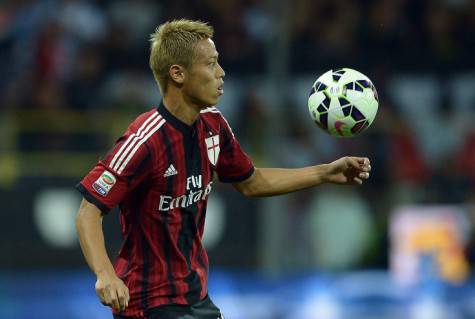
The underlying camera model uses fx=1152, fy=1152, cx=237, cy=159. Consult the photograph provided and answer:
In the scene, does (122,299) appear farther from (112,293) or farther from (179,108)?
(179,108)

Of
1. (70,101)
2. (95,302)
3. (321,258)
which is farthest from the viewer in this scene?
(70,101)

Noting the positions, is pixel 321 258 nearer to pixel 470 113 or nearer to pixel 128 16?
pixel 470 113

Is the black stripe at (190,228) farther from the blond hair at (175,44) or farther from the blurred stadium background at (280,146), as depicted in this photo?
the blurred stadium background at (280,146)

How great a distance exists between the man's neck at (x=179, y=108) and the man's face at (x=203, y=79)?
32mm

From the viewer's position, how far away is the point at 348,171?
17.5ft

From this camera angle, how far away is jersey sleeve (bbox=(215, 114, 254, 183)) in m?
5.38

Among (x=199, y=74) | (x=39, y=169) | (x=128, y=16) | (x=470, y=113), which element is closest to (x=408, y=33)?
(x=470, y=113)

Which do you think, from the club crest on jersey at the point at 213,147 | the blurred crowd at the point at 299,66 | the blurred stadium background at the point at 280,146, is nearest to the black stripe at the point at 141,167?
the club crest on jersey at the point at 213,147

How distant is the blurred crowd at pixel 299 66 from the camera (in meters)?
10.9

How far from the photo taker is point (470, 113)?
37.2 feet

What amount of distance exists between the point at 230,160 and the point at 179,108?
487mm

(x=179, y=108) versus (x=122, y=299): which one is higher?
(x=179, y=108)

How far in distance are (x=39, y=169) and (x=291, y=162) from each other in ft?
8.29

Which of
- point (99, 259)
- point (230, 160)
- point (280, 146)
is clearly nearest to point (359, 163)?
point (230, 160)
